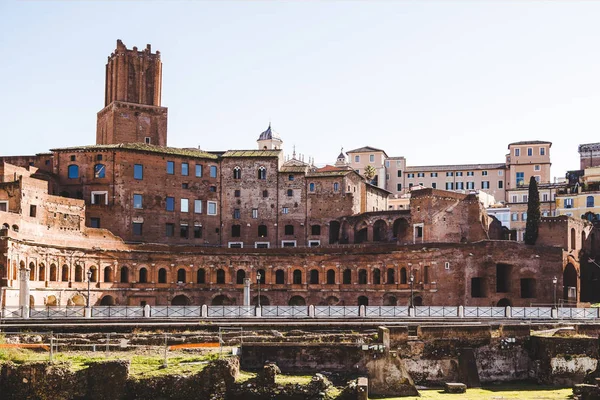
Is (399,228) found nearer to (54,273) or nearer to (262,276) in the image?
(262,276)

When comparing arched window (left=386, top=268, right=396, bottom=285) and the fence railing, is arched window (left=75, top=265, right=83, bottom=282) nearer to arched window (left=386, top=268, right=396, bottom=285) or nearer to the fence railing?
the fence railing

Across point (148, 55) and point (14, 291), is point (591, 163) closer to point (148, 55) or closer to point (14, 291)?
point (148, 55)

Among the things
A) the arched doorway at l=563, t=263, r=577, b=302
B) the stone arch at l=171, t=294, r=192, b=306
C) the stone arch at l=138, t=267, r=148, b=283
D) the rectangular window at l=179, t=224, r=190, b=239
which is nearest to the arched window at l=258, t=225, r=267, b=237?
the rectangular window at l=179, t=224, r=190, b=239

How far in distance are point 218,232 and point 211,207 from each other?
263 cm

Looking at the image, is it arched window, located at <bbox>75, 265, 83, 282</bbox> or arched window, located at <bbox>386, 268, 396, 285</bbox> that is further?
arched window, located at <bbox>386, 268, 396, 285</bbox>

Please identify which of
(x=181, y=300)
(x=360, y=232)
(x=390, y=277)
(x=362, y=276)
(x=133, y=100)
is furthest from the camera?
(x=133, y=100)

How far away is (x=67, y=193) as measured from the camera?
2781 inches

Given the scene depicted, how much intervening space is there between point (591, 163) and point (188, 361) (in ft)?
253

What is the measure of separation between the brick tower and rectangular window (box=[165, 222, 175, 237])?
1094cm

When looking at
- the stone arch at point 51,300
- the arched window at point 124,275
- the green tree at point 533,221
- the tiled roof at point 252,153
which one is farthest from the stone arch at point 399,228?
the stone arch at point 51,300

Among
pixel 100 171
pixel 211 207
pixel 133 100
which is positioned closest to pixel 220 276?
pixel 211 207

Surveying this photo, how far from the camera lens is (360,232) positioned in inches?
3009

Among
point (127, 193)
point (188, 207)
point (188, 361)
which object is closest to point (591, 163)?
point (188, 207)

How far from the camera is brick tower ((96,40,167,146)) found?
78500 mm
